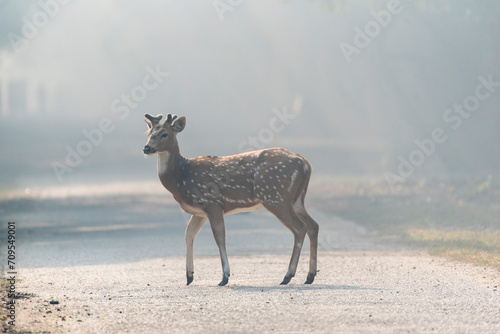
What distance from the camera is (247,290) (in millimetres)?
12805

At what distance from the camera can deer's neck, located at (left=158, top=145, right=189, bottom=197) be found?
1416cm

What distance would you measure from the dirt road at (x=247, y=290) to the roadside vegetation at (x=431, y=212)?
1.04 m

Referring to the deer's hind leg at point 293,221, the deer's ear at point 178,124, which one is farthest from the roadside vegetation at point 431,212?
the deer's ear at point 178,124

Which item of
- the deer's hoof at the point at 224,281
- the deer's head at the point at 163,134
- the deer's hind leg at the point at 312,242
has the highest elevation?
the deer's head at the point at 163,134

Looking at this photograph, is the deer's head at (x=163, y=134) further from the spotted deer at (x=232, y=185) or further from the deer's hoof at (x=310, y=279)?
the deer's hoof at (x=310, y=279)

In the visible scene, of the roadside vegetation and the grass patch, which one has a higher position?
the grass patch

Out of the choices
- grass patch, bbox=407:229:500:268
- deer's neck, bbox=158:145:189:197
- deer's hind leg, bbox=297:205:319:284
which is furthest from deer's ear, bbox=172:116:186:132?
grass patch, bbox=407:229:500:268

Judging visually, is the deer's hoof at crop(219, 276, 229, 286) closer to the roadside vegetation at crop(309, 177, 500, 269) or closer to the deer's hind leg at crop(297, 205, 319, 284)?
the deer's hind leg at crop(297, 205, 319, 284)

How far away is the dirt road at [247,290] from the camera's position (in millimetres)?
10203

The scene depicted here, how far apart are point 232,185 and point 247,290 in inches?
77.2

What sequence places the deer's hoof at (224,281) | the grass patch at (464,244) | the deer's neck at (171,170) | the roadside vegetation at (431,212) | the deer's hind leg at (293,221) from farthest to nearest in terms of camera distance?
the roadside vegetation at (431,212) < the grass patch at (464,244) < the deer's neck at (171,170) < the deer's hind leg at (293,221) < the deer's hoof at (224,281)

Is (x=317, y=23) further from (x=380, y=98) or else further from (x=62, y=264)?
(x=62, y=264)

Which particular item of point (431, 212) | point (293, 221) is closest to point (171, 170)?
A: point (293, 221)

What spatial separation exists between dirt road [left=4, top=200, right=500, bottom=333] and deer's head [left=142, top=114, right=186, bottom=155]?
2190mm
